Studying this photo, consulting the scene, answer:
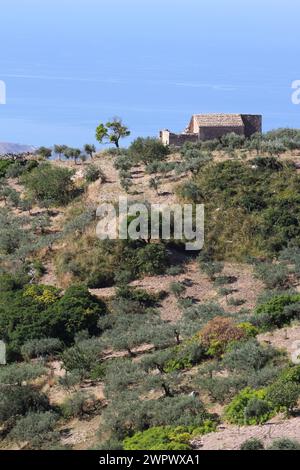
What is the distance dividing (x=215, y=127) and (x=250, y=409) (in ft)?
116

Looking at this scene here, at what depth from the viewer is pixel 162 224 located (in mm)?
39031

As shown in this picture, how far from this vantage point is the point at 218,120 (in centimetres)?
5562

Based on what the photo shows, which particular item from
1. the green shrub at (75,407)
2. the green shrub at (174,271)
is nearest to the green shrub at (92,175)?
the green shrub at (174,271)

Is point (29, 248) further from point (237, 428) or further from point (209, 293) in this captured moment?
point (237, 428)

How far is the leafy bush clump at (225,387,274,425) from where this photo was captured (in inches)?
827

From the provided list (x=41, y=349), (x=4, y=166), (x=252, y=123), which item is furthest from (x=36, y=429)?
(x=252, y=123)

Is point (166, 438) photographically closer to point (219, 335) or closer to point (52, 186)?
point (219, 335)

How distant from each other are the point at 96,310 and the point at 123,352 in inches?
155

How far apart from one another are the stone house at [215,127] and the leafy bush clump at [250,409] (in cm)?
3366

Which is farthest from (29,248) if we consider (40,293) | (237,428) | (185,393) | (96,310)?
(237,428)

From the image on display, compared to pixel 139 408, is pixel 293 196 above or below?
above

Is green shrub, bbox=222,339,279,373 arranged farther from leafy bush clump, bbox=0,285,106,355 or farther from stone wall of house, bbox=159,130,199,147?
stone wall of house, bbox=159,130,199,147

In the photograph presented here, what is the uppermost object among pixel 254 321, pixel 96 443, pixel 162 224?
pixel 162 224

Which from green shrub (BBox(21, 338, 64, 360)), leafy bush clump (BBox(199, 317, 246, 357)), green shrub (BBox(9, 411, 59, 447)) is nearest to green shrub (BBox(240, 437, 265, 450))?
green shrub (BBox(9, 411, 59, 447))
